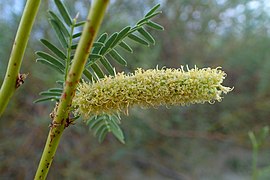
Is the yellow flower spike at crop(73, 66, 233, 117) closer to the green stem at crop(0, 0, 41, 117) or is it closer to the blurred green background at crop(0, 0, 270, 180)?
the green stem at crop(0, 0, 41, 117)

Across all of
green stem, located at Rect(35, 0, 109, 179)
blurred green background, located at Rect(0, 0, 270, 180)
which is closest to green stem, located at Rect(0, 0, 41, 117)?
green stem, located at Rect(35, 0, 109, 179)

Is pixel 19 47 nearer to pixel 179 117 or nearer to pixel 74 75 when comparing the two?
pixel 74 75

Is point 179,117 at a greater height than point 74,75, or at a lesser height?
greater

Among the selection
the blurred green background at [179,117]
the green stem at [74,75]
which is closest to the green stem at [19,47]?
the green stem at [74,75]

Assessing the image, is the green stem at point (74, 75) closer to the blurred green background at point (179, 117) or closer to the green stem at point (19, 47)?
the green stem at point (19, 47)

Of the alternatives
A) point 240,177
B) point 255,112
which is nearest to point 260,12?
point 255,112

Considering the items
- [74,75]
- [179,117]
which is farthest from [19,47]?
[179,117]
